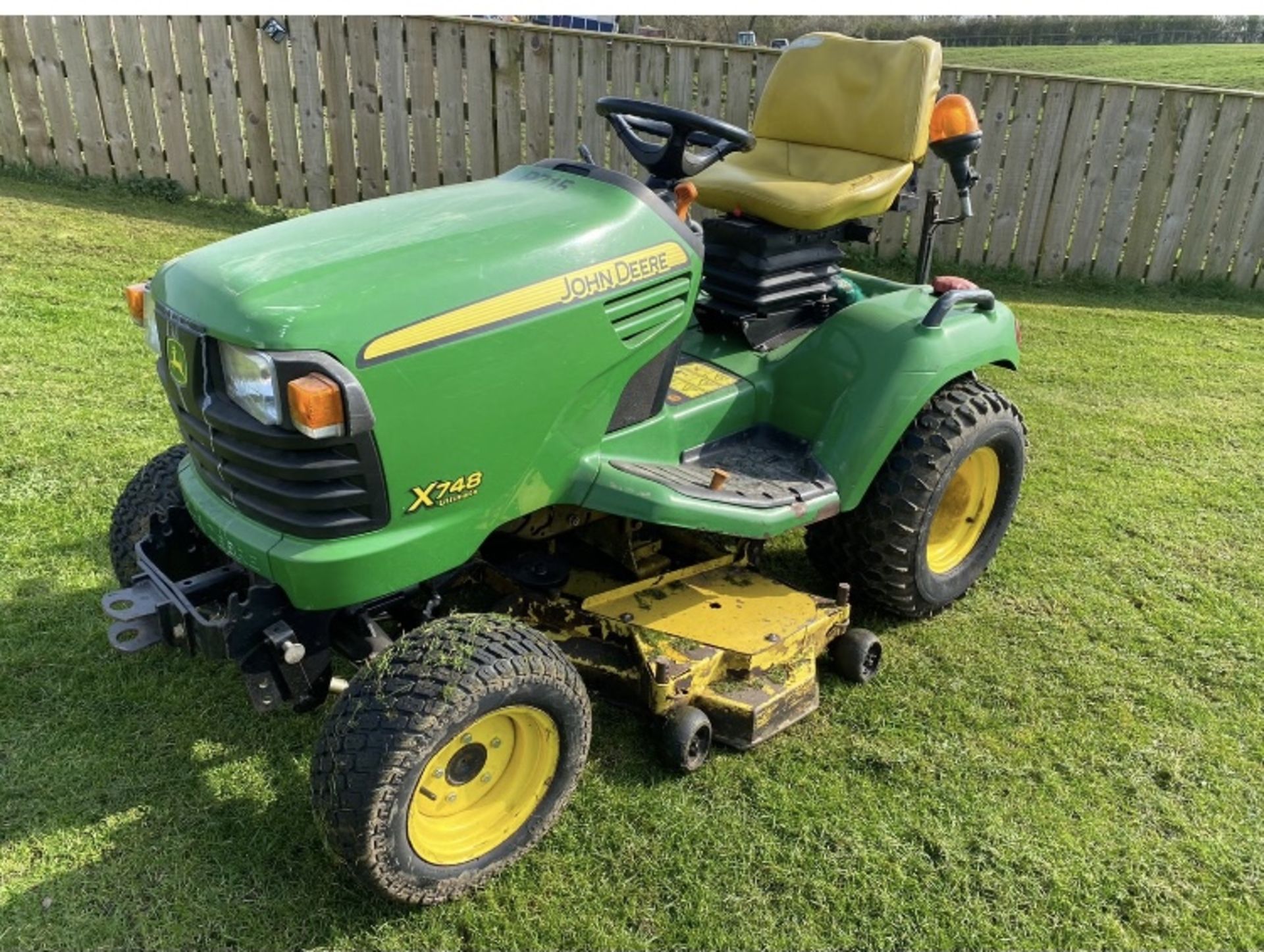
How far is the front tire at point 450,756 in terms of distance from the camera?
2250mm

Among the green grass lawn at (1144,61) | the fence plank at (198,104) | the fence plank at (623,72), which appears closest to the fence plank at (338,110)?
the fence plank at (198,104)

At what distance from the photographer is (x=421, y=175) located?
796cm

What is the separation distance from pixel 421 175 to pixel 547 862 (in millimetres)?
6459

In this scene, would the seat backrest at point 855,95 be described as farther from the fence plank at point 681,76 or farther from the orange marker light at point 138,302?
the fence plank at point 681,76

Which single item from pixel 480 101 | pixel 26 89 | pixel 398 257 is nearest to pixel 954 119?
pixel 398 257

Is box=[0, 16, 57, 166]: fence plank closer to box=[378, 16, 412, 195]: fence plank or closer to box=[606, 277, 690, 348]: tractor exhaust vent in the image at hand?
box=[378, 16, 412, 195]: fence plank

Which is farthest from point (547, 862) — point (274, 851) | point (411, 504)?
point (411, 504)

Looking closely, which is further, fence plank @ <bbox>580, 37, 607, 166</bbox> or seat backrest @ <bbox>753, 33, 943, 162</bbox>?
fence plank @ <bbox>580, 37, 607, 166</bbox>

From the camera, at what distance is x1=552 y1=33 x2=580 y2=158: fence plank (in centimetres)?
745

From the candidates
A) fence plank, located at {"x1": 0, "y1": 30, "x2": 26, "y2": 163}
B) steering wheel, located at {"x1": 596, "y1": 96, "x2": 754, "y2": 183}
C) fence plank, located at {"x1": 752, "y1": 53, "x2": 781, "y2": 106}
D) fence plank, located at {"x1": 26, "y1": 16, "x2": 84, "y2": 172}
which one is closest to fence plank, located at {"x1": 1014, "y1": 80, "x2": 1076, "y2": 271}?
fence plank, located at {"x1": 752, "y1": 53, "x2": 781, "y2": 106}

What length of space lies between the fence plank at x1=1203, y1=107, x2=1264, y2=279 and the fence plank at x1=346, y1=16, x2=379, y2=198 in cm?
568

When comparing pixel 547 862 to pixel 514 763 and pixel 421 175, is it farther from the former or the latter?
pixel 421 175

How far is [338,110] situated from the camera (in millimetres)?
7844

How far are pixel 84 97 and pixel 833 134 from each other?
21.8 ft
